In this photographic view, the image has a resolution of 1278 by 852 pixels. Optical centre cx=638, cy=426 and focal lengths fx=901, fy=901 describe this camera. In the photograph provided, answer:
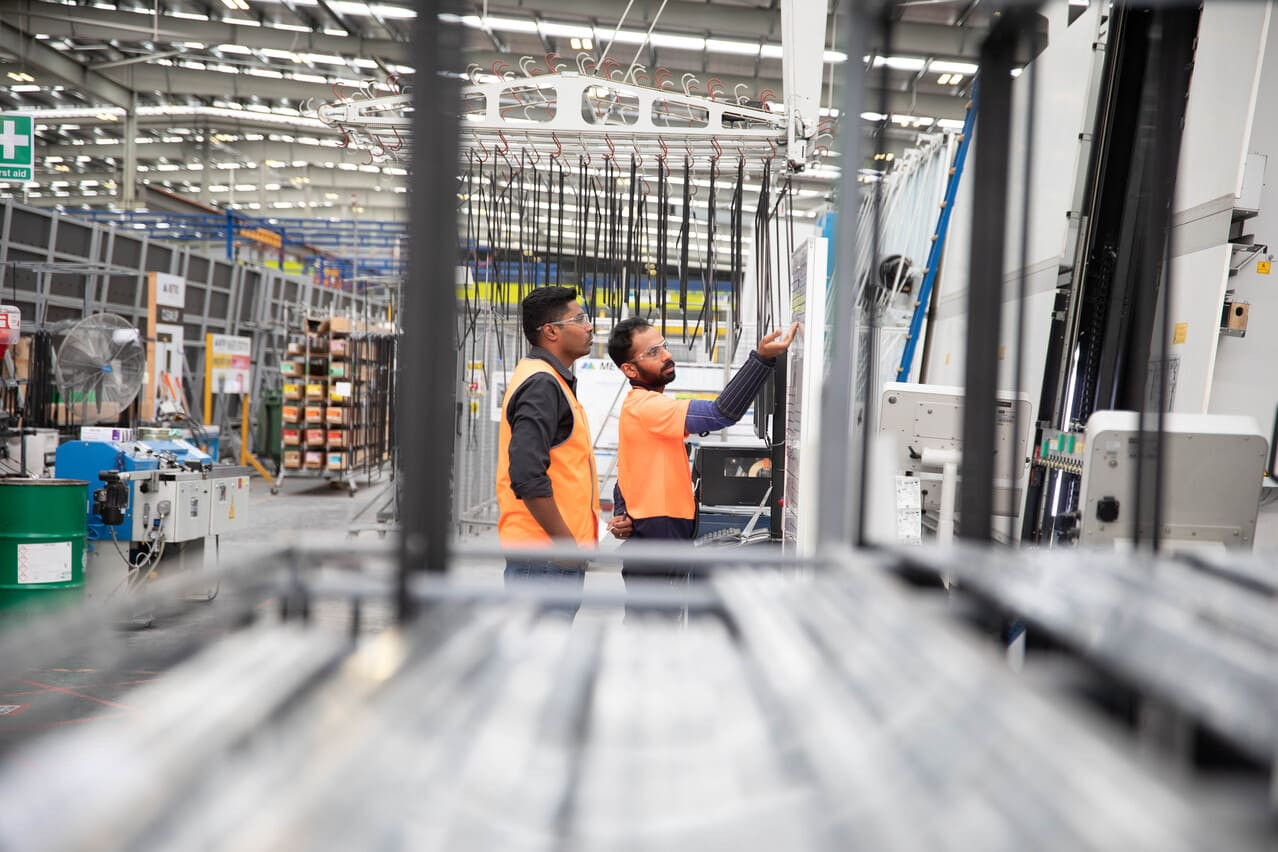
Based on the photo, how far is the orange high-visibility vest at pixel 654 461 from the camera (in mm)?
3609

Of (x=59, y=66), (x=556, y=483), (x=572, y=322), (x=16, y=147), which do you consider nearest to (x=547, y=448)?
(x=556, y=483)

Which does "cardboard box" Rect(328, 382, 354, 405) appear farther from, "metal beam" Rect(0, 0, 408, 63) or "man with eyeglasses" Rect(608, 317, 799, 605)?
A: "man with eyeglasses" Rect(608, 317, 799, 605)

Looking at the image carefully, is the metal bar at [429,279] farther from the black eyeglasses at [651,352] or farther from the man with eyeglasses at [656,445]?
the black eyeglasses at [651,352]

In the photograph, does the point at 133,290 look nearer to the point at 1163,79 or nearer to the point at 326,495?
the point at 326,495

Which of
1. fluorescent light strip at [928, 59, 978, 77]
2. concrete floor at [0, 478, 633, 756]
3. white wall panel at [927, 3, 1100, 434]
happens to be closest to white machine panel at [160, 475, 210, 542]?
concrete floor at [0, 478, 633, 756]

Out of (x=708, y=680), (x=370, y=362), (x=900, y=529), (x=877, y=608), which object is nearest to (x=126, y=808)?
(x=708, y=680)

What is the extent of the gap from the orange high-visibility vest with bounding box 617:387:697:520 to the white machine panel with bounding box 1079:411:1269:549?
4.84ft

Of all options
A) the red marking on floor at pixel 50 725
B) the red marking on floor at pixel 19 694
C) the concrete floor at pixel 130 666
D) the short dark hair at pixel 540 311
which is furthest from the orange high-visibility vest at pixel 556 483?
the red marking on floor at pixel 19 694

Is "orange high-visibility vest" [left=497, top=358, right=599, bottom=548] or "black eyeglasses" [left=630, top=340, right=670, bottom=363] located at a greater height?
"black eyeglasses" [left=630, top=340, right=670, bottom=363]

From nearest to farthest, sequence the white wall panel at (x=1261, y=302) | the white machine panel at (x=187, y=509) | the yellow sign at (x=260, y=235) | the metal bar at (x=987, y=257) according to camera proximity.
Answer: the metal bar at (x=987, y=257) < the white wall panel at (x=1261, y=302) < the white machine panel at (x=187, y=509) < the yellow sign at (x=260, y=235)

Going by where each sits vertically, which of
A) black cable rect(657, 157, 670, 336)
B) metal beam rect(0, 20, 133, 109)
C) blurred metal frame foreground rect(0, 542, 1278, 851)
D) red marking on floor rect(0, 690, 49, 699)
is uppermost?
metal beam rect(0, 20, 133, 109)

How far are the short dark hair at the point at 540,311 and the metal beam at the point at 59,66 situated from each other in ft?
46.5

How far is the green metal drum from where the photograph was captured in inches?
184

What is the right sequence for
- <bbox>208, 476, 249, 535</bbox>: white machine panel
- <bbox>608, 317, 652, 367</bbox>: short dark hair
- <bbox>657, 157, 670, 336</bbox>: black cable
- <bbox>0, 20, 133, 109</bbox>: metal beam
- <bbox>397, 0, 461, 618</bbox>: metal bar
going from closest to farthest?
<bbox>397, 0, 461, 618</bbox>: metal bar < <bbox>608, 317, 652, 367</bbox>: short dark hair < <bbox>657, 157, 670, 336</bbox>: black cable < <bbox>208, 476, 249, 535</bbox>: white machine panel < <bbox>0, 20, 133, 109</bbox>: metal beam
